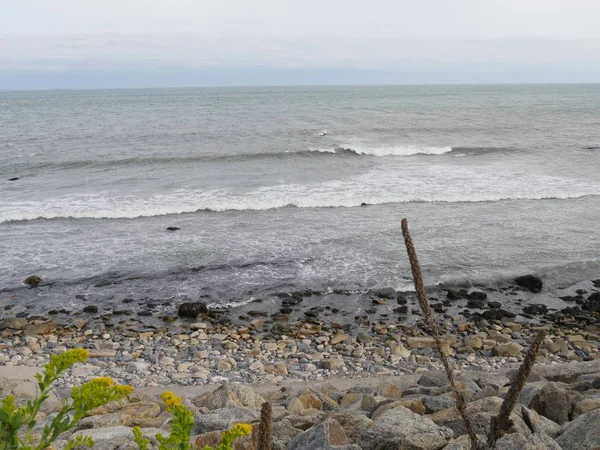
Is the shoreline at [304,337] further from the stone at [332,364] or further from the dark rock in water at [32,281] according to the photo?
the dark rock in water at [32,281]

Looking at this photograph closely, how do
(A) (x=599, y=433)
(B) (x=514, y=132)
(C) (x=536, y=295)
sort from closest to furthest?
(A) (x=599, y=433)
(C) (x=536, y=295)
(B) (x=514, y=132)

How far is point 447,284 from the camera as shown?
12695mm

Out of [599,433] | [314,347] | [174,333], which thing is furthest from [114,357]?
[599,433]

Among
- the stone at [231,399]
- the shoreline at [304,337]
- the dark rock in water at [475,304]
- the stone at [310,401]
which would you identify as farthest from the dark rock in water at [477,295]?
the stone at [231,399]

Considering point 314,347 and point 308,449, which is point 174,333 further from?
point 308,449

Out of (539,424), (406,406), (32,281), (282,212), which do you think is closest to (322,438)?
(406,406)

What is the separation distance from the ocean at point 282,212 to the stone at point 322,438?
7609 millimetres

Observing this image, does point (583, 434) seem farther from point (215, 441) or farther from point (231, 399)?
point (231, 399)

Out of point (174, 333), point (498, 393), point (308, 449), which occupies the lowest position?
point (174, 333)

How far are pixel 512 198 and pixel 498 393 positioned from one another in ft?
56.0

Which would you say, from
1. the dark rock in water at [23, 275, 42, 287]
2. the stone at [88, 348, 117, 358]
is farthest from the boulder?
the dark rock in water at [23, 275, 42, 287]

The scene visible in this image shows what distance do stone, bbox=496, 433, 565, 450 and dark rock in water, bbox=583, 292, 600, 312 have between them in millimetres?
8614

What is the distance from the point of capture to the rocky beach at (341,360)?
4.73m

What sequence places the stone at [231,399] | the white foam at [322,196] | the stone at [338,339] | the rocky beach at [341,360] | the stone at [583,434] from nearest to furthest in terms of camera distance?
the stone at [583,434] → the rocky beach at [341,360] → the stone at [231,399] → the stone at [338,339] → the white foam at [322,196]
